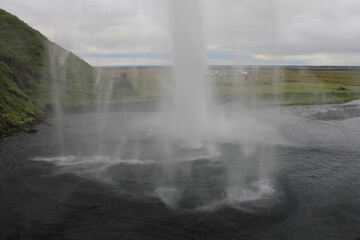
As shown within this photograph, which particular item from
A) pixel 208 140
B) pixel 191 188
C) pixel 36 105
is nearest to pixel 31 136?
pixel 36 105

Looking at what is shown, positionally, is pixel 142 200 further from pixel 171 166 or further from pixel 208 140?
pixel 208 140

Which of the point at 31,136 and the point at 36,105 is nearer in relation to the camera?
the point at 31,136

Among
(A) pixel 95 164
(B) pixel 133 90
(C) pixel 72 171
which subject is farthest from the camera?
(B) pixel 133 90

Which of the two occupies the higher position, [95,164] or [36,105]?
[36,105]

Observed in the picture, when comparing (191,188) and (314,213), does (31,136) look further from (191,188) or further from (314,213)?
(314,213)

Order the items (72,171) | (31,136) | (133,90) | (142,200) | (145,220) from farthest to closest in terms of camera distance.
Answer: (133,90), (31,136), (72,171), (142,200), (145,220)

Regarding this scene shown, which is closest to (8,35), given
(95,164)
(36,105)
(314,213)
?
(36,105)

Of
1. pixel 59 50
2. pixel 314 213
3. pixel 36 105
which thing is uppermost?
pixel 59 50
